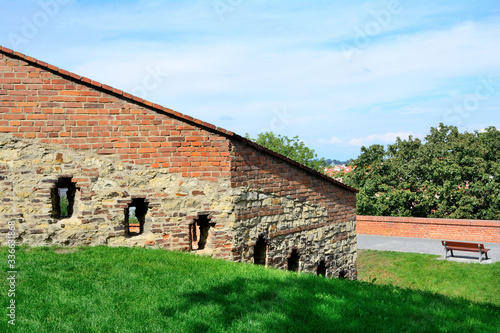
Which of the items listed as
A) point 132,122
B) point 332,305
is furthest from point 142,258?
point 332,305

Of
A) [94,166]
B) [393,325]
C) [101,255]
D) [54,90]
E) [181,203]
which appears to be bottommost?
[393,325]

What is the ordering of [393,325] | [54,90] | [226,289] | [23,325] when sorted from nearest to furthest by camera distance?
[23,325]
[393,325]
[226,289]
[54,90]

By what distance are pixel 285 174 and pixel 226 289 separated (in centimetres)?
401

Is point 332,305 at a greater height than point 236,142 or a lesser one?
lesser

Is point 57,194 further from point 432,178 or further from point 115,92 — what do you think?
point 432,178

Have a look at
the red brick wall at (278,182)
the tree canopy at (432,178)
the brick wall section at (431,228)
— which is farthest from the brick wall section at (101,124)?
the tree canopy at (432,178)

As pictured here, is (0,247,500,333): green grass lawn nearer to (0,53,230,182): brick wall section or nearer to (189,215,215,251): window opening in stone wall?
(189,215,215,251): window opening in stone wall

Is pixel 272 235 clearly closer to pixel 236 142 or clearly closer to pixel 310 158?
pixel 236 142

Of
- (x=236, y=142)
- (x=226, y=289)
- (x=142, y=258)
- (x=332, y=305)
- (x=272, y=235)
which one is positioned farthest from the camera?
(x=272, y=235)

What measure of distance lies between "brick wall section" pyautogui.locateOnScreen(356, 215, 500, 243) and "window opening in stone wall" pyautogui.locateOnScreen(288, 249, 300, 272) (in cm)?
1206

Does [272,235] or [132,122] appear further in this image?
[272,235]

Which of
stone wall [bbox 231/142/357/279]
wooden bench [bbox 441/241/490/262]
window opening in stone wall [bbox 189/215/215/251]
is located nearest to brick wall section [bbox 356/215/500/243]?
wooden bench [bbox 441/241/490/262]

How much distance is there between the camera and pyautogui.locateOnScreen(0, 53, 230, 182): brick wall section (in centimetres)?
767

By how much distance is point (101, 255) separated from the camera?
7320 mm
